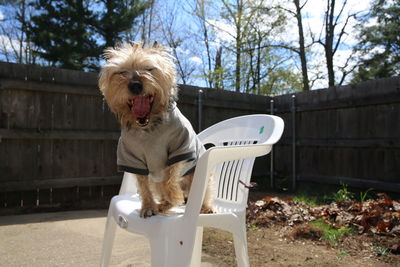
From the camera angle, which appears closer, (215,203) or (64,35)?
(215,203)

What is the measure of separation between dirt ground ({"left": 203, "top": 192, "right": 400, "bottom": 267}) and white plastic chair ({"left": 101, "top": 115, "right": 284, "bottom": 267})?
0.68 meters

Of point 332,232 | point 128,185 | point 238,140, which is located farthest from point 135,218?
point 332,232

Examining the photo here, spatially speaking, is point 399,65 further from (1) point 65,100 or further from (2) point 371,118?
(1) point 65,100

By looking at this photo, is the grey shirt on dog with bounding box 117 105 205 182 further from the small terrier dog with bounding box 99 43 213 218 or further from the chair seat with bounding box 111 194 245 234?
the chair seat with bounding box 111 194 245 234

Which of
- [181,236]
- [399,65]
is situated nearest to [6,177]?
[181,236]

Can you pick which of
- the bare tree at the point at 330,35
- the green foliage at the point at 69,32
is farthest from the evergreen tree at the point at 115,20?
the bare tree at the point at 330,35

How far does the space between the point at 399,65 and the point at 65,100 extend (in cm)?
1126

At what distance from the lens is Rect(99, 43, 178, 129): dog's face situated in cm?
178

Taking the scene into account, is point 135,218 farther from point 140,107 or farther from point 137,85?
point 137,85

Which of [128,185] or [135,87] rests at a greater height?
[135,87]

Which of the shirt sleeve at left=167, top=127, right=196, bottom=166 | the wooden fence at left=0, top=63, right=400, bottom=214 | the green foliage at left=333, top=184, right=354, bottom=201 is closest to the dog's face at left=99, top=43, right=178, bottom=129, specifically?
the shirt sleeve at left=167, top=127, right=196, bottom=166

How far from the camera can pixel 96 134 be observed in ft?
15.3

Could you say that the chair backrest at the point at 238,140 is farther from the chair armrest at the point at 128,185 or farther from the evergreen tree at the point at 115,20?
the evergreen tree at the point at 115,20

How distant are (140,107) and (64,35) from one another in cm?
1143
